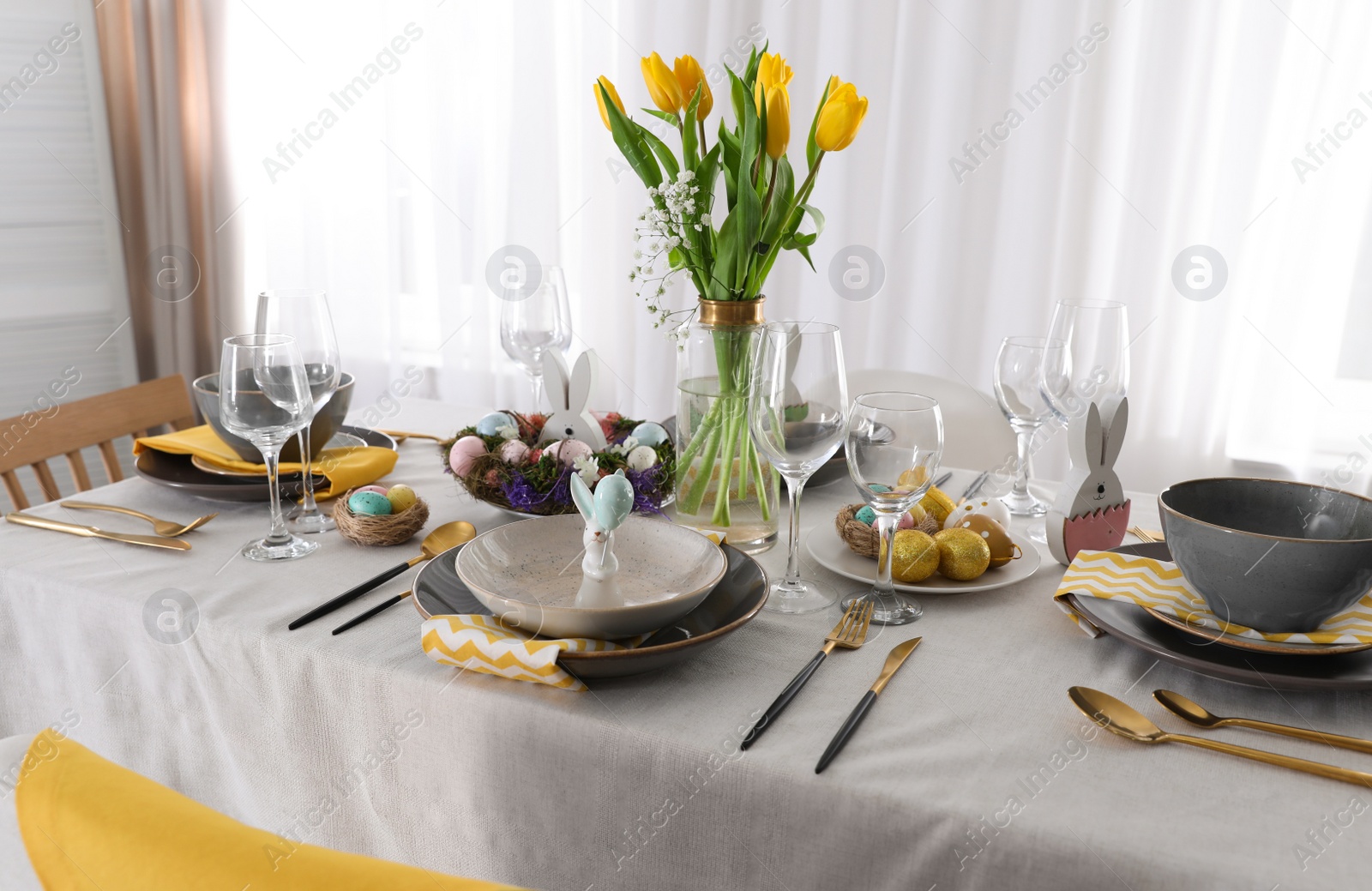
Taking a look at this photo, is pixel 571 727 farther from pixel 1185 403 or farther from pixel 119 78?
pixel 119 78

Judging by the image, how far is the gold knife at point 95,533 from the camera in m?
1.03

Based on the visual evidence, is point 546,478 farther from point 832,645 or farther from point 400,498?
point 832,645

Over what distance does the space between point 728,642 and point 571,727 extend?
18 cm

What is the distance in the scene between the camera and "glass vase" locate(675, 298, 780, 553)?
104 centimetres

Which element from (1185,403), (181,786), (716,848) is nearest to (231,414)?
(181,786)

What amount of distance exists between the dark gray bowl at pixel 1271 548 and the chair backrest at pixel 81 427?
4.61 ft

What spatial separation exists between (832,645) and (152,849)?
54cm

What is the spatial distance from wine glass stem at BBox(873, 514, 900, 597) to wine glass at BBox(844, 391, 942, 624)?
0.03ft

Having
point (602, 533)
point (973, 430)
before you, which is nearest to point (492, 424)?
point (602, 533)

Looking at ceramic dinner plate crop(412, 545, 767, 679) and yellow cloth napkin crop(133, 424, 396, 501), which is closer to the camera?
ceramic dinner plate crop(412, 545, 767, 679)

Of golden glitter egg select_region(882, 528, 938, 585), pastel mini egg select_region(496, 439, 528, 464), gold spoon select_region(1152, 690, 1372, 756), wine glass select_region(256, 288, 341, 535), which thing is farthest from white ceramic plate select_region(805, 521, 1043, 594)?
wine glass select_region(256, 288, 341, 535)

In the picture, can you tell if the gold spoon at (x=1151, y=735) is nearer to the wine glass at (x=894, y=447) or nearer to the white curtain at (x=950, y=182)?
the wine glass at (x=894, y=447)

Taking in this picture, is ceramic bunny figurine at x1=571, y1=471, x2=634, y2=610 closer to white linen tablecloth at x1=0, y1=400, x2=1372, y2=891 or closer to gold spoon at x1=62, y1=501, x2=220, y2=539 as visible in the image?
white linen tablecloth at x1=0, y1=400, x2=1372, y2=891

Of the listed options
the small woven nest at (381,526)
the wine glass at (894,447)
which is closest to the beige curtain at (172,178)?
the small woven nest at (381,526)
